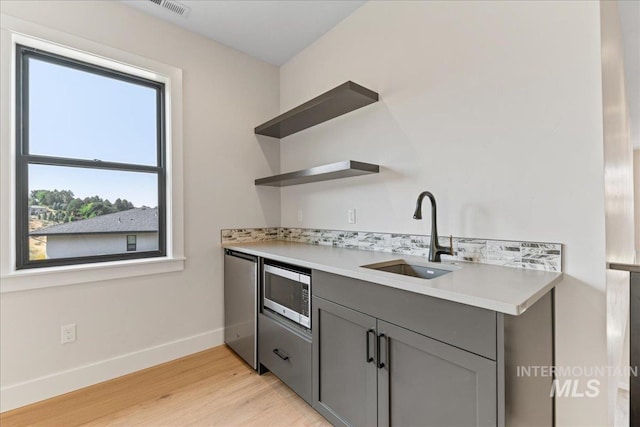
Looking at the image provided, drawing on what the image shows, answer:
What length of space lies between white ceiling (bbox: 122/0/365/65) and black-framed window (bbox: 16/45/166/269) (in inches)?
24.7

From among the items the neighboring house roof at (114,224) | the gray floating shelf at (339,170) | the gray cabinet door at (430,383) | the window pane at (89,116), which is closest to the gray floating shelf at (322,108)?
the gray floating shelf at (339,170)

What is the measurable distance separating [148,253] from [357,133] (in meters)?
1.95

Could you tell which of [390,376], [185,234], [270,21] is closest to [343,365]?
[390,376]

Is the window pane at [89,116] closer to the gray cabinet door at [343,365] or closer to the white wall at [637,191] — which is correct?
the gray cabinet door at [343,365]

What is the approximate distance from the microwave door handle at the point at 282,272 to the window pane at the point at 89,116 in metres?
1.35

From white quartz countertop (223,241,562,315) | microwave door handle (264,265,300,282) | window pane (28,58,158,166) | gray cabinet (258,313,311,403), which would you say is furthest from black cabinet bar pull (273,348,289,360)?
window pane (28,58,158,166)

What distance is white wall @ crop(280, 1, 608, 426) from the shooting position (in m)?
1.29

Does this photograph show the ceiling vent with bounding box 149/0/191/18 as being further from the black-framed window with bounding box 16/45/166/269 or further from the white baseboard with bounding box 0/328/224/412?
the white baseboard with bounding box 0/328/224/412

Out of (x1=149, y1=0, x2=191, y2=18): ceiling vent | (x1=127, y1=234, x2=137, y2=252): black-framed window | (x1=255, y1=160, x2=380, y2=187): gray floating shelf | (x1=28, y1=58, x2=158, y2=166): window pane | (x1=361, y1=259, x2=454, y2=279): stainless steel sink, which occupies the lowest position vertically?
(x1=361, y1=259, x2=454, y2=279): stainless steel sink

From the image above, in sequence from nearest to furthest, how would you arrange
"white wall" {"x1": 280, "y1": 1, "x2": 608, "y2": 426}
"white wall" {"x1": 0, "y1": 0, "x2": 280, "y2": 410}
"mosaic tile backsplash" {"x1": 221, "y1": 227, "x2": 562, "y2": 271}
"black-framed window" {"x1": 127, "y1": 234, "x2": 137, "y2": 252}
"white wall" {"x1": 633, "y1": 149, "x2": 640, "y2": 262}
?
"white wall" {"x1": 280, "y1": 1, "x2": 608, "y2": 426}, "mosaic tile backsplash" {"x1": 221, "y1": 227, "x2": 562, "y2": 271}, "white wall" {"x1": 0, "y1": 0, "x2": 280, "y2": 410}, "black-framed window" {"x1": 127, "y1": 234, "x2": 137, "y2": 252}, "white wall" {"x1": 633, "y1": 149, "x2": 640, "y2": 262}

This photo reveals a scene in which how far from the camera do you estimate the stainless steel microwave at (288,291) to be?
176 cm

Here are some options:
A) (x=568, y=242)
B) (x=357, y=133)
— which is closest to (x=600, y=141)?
(x=568, y=242)

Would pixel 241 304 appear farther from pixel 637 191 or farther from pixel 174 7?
pixel 637 191

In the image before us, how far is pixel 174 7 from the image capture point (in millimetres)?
2230
